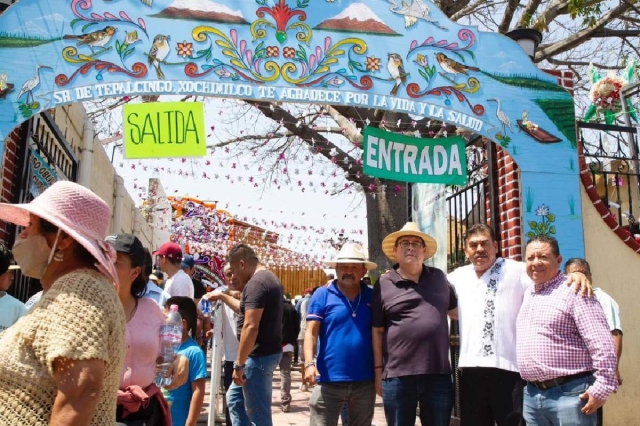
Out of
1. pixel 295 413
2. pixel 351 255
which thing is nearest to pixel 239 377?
pixel 351 255

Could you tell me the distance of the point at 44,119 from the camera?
6730 mm

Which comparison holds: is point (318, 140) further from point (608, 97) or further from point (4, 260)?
point (4, 260)

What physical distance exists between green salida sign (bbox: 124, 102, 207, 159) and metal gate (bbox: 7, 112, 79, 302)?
0.89 m

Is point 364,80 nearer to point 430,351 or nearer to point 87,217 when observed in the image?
point 430,351

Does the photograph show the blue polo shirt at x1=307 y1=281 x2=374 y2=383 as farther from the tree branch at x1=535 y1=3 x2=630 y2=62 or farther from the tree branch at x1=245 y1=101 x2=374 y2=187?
the tree branch at x1=535 y1=3 x2=630 y2=62

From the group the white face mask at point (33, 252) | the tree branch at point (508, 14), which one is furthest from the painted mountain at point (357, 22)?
the tree branch at point (508, 14)

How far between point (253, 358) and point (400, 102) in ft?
10.4

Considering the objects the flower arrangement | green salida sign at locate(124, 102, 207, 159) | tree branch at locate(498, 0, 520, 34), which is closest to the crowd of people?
green salida sign at locate(124, 102, 207, 159)

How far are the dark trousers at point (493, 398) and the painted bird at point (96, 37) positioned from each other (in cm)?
459

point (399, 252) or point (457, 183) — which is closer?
point (399, 252)

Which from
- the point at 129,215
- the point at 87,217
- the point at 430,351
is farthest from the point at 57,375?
the point at 129,215

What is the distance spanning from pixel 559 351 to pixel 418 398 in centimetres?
109

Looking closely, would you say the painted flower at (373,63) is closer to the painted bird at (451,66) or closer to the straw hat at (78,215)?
the painted bird at (451,66)

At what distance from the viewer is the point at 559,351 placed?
373 cm
